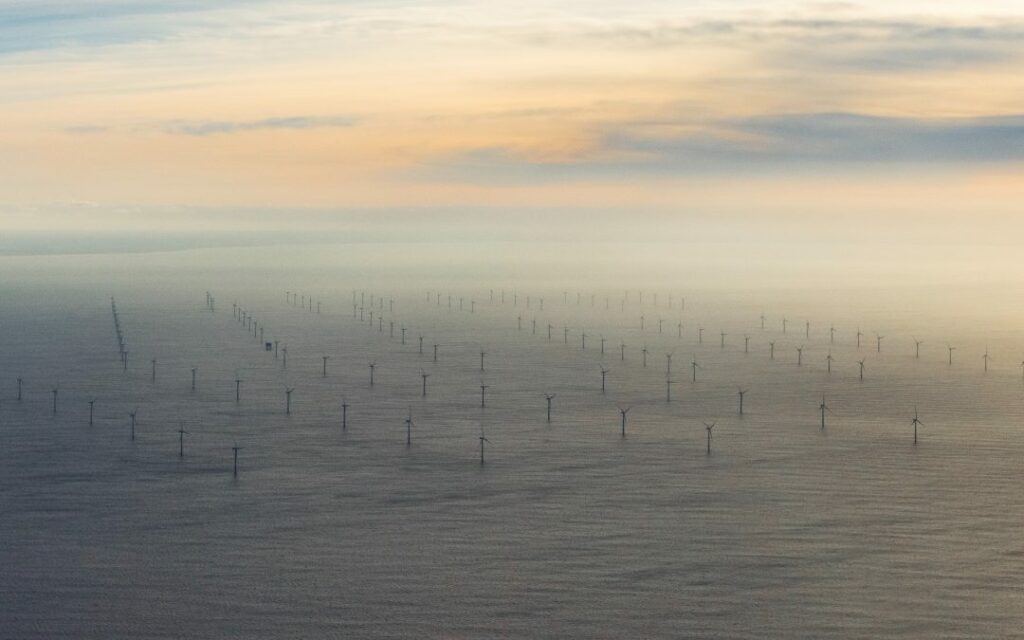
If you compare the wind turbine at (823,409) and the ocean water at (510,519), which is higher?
the ocean water at (510,519)

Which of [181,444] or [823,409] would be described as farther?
[823,409]

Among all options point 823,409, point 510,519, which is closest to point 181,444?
point 510,519

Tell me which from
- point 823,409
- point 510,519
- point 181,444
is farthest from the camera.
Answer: point 823,409

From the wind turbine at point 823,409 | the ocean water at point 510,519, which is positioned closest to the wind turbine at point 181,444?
the ocean water at point 510,519

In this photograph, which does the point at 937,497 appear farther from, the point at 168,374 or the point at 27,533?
the point at 168,374

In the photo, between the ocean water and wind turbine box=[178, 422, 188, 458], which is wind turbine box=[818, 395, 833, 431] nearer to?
the ocean water

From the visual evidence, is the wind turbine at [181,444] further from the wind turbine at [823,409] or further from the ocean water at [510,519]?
the wind turbine at [823,409]

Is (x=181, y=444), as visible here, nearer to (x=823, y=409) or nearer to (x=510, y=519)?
(x=510, y=519)

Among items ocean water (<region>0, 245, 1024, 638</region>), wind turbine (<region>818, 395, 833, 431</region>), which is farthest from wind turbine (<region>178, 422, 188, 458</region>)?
wind turbine (<region>818, 395, 833, 431</region>)

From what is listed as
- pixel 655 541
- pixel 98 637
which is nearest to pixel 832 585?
pixel 655 541

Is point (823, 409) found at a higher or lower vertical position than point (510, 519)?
lower

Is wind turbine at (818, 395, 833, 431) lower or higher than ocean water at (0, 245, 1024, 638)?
lower

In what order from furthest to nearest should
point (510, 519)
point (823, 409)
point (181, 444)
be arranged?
point (823, 409) → point (181, 444) → point (510, 519)
